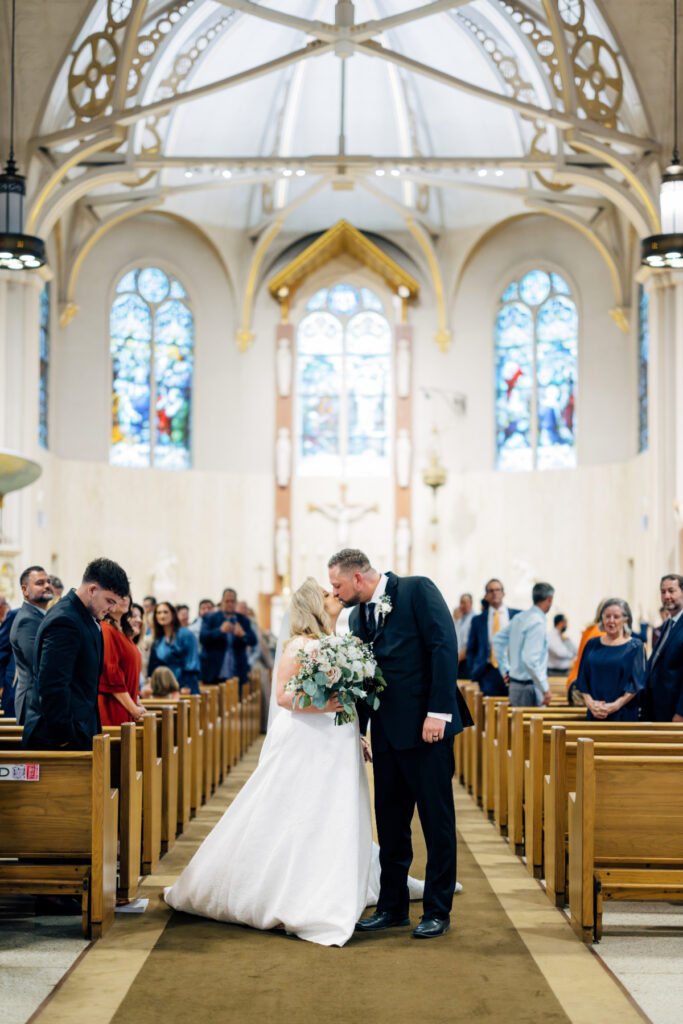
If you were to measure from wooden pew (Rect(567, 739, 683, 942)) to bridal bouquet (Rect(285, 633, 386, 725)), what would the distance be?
952 millimetres

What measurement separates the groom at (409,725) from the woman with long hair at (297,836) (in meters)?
0.13

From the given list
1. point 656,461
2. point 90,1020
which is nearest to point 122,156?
point 656,461

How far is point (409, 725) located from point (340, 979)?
3.96ft

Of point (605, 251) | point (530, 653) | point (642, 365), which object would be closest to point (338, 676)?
point (530, 653)

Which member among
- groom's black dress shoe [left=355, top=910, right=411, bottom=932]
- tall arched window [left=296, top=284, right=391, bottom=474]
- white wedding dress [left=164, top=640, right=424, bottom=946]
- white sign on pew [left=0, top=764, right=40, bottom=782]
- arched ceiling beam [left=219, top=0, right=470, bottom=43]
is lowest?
groom's black dress shoe [left=355, top=910, right=411, bottom=932]

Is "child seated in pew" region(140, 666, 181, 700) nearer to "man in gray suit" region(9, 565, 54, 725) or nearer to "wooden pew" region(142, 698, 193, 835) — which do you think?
"wooden pew" region(142, 698, 193, 835)

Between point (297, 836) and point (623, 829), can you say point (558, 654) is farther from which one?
point (297, 836)

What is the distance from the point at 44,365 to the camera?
1986 cm

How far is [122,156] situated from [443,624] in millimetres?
13368

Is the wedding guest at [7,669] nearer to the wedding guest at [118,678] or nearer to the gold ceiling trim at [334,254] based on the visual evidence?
the wedding guest at [118,678]

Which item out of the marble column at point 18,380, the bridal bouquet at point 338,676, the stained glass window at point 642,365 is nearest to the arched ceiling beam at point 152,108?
the marble column at point 18,380

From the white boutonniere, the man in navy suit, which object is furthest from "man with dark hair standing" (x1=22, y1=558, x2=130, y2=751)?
the man in navy suit

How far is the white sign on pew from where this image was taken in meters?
5.43

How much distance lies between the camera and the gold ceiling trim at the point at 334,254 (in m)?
21.2
